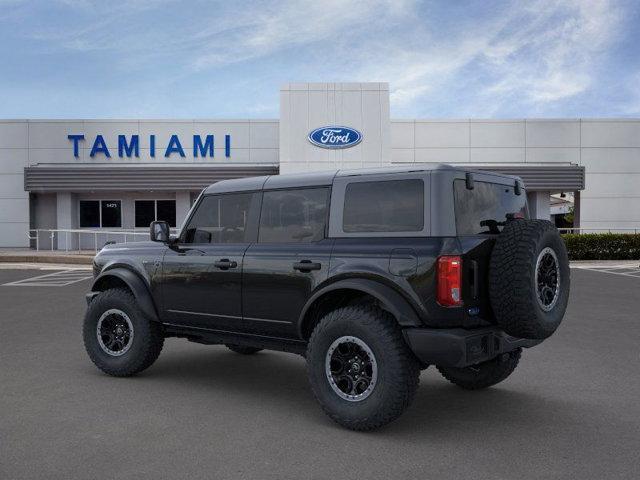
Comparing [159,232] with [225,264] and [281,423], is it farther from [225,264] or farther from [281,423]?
[281,423]

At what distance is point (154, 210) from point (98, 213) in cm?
250

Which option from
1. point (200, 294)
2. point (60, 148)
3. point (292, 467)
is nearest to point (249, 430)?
point (292, 467)

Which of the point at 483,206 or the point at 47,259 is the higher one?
the point at 483,206

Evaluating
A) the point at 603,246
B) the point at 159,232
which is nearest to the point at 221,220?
the point at 159,232

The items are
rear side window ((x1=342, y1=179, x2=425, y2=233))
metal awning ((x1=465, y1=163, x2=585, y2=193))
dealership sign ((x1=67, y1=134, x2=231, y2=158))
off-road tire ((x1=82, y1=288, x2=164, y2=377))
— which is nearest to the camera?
rear side window ((x1=342, y1=179, x2=425, y2=233))

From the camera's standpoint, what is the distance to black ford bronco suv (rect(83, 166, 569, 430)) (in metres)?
4.37

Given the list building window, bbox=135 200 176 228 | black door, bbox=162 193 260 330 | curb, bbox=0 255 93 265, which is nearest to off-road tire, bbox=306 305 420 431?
black door, bbox=162 193 260 330

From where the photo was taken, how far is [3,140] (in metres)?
28.6

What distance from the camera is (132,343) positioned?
20.3 ft

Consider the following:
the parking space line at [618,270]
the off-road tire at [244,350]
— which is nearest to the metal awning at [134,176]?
the parking space line at [618,270]

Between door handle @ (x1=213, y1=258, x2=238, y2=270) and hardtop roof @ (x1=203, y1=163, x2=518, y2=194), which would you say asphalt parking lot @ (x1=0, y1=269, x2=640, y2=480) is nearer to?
door handle @ (x1=213, y1=258, x2=238, y2=270)

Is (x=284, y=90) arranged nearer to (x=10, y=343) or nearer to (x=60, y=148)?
(x=60, y=148)

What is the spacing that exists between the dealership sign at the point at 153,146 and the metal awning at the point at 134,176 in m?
1.17

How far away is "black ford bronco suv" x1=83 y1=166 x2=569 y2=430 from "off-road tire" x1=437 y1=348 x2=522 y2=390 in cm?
1
